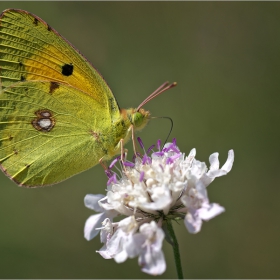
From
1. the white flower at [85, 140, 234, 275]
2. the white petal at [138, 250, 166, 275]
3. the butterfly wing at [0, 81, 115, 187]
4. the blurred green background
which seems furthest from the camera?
the blurred green background

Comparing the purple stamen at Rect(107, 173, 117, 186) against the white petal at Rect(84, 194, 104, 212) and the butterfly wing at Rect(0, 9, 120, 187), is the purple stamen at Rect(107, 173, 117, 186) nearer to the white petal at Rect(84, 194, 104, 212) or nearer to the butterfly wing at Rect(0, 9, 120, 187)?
the white petal at Rect(84, 194, 104, 212)

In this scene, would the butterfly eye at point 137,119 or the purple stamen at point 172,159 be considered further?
the butterfly eye at point 137,119

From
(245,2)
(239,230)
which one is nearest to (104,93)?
(239,230)

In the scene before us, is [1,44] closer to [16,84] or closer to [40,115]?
[16,84]

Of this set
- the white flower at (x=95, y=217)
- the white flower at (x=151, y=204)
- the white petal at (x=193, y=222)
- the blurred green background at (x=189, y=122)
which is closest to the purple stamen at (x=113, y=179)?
the white flower at (x=151, y=204)

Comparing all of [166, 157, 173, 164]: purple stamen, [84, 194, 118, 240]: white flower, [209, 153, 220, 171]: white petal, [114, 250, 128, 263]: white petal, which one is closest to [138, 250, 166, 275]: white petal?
[114, 250, 128, 263]: white petal

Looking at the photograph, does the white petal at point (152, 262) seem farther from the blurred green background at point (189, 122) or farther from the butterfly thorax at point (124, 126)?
the blurred green background at point (189, 122)

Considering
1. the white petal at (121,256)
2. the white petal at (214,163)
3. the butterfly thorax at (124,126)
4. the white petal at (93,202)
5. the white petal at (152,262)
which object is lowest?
the white petal at (152,262)
